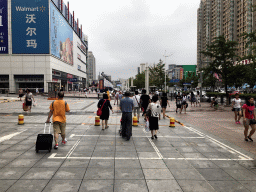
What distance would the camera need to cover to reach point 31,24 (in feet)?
168

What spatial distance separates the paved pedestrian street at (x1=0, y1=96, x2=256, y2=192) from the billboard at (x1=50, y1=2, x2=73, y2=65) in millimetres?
51726

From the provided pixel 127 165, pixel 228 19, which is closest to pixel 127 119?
pixel 127 165

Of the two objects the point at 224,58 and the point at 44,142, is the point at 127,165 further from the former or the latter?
the point at 224,58

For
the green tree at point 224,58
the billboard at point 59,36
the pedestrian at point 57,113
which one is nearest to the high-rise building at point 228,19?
the billboard at point 59,36

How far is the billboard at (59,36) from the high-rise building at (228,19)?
146ft

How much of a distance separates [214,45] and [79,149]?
2440 cm

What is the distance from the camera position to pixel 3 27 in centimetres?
5044

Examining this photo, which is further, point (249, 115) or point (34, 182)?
point (249, 115)

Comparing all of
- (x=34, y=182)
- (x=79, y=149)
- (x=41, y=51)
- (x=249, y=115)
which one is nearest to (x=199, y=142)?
(x=249, y=115)

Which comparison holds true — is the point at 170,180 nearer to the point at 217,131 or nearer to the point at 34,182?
the point at 34,182

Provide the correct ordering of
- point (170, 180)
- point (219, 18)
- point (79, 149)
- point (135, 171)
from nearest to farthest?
point (170, 180), point (135, 171), point (79, 149), point (219, 18)

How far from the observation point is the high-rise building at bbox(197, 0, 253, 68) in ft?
276

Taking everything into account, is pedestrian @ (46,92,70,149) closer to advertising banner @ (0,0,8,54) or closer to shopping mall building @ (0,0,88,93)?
shopping mall building @ (0,0,88,93)

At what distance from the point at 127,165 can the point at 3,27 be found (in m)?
56.6
